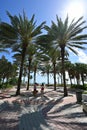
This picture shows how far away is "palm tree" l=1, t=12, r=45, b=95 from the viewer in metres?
26.7

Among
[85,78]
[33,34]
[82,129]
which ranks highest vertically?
[33,34]

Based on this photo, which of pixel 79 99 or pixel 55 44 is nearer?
pixel 79 99

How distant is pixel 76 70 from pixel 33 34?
35812 millimetres

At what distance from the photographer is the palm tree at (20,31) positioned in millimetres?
26734

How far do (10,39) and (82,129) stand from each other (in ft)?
67.6

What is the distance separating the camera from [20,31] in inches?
1083

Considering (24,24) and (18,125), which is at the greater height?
(24,24)

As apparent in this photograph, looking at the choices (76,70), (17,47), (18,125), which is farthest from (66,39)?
(76,70)

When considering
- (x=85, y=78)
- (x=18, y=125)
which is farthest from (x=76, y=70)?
(x=18, y=125)

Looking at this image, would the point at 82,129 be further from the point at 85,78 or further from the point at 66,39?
the point at 85,78

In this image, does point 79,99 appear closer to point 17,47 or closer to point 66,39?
point 66,39

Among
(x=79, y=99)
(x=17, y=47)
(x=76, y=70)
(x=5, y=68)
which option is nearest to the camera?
(x=79, y=99)

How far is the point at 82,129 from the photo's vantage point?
28.1 ft

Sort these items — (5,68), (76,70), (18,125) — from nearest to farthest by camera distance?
(18,125) < (5,68) < (76,70)
